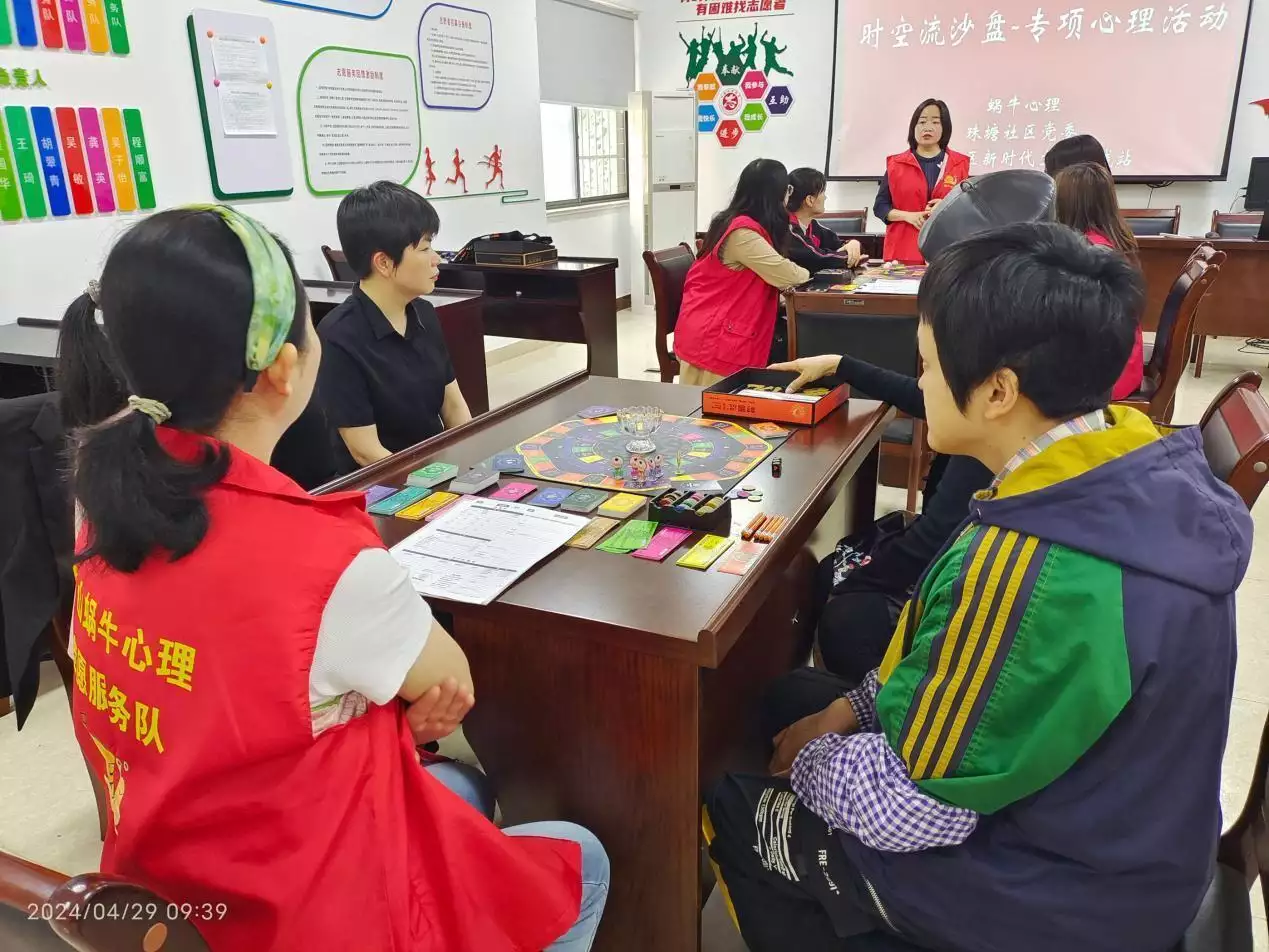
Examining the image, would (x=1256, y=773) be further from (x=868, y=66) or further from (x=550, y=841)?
(x=868, y=66)

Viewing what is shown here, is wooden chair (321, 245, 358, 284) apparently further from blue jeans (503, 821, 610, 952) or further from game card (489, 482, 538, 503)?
blue jeans (503, 821, 610, 952)

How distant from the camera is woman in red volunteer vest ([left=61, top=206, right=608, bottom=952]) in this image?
72 cm

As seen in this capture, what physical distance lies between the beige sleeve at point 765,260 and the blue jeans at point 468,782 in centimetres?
235

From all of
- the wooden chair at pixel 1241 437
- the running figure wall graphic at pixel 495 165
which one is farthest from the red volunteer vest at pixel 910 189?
the wooden chair at pixel 1241 437

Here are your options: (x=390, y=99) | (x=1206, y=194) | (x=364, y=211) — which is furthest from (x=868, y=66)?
(x=364, y=211)

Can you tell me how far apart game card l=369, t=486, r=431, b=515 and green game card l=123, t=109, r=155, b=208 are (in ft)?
8.82

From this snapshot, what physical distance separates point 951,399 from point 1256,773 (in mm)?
541

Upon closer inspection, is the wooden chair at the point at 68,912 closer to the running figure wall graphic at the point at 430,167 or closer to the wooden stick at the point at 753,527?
the wooden stick at the point at 753,527

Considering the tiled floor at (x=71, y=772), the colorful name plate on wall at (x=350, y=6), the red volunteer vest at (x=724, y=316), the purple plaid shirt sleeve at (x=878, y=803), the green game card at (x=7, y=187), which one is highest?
the colorful name plate on wall at (x=350, y=6)

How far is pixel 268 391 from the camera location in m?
0.87

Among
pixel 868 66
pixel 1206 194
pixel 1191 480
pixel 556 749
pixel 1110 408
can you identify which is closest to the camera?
pixel 1191 480

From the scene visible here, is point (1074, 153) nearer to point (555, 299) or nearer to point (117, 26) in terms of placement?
point (555, 299)

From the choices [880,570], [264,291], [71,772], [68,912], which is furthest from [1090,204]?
[71,772]

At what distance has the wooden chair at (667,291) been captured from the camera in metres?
3.73
